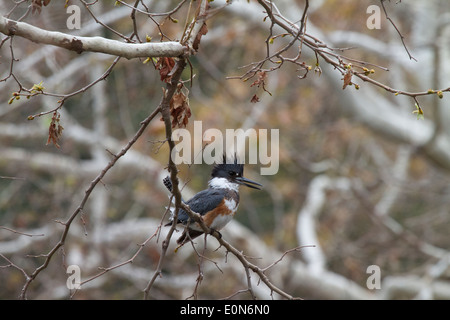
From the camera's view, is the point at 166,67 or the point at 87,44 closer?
the point at 87,44

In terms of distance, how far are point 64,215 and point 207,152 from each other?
3382mm

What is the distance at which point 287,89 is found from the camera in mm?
12344

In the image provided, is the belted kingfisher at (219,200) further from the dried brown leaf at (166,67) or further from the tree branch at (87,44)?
the tree branch at (87,44)

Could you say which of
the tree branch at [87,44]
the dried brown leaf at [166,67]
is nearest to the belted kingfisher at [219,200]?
the dried brown leaf at [166,67]

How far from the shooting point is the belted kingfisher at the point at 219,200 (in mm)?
3926

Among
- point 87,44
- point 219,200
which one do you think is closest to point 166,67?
point 87,44

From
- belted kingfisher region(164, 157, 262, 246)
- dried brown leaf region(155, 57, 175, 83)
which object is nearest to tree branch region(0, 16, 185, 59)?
dried brown leaf region(155, 57, 175, 83)

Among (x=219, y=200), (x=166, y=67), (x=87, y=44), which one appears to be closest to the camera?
(x=87, y=44)

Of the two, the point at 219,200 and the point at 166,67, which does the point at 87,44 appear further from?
the point at 219,200

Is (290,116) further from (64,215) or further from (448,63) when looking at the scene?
(64,215)

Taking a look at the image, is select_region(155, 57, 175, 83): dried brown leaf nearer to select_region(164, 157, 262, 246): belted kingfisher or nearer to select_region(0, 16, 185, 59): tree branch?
select_region(0, 16, 185, 59): tree branch

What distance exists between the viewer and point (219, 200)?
13.1 feet

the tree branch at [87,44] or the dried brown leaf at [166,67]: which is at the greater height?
the dried brown leaf at [166,67]

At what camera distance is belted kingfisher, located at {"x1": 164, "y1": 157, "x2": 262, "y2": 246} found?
3.93 m
